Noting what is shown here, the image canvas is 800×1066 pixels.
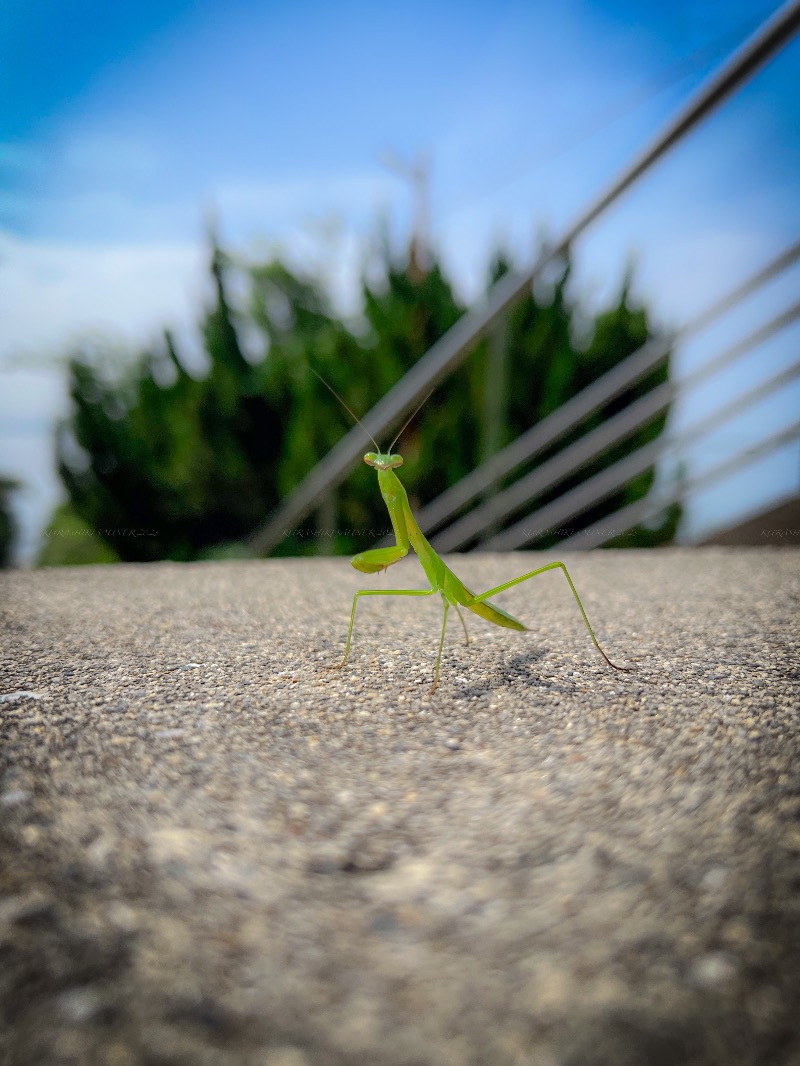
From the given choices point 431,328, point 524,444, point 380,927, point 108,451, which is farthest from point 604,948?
point 108,451

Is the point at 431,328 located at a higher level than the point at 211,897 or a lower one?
higher

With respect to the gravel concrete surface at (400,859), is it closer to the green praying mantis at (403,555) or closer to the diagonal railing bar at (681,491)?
the green praying mantis at (403,555)

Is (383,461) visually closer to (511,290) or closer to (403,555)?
(403,555)

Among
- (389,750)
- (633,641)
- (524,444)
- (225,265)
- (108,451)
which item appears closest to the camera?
(389,750)

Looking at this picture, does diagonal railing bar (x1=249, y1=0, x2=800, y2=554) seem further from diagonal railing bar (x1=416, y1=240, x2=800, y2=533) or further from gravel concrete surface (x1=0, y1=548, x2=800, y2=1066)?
Result: gravel concrete surface (x1=0, y1=548, x2=800, y2=1066)

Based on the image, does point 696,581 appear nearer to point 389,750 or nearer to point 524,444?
point 524,444

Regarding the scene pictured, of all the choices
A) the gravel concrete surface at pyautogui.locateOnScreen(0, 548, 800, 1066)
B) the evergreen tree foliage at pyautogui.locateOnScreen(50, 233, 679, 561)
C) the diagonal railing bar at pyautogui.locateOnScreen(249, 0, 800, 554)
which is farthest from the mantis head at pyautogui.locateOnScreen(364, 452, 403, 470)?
the evergreen tree foliage at pyautogui.locateOnScreen(50, 233, 679, 561)

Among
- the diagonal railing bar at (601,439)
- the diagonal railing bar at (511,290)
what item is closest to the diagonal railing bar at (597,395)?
the diagonal railing bar at (601,439)
